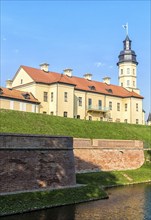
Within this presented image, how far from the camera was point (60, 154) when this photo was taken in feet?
69.1

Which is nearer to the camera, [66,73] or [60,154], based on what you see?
[60,154]

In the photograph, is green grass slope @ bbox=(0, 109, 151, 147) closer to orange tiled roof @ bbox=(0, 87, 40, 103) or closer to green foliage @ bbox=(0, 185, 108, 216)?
orange tiled roof @ bbox=(0, 87, 40, 103)

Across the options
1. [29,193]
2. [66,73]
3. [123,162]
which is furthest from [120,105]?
[29,193]

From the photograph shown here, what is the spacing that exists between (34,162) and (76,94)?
31.7 metres

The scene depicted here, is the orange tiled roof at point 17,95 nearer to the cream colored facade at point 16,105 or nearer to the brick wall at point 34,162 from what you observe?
the cream colored facade at point 16,105

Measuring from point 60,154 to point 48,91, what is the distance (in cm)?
2732

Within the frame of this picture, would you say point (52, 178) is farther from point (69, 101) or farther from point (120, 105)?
point (120, 105)

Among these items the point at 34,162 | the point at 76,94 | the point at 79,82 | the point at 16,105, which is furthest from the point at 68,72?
the point at 34,162

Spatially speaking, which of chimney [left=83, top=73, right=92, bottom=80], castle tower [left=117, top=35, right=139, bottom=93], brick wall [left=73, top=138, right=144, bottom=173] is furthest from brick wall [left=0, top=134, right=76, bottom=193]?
castle tower [left=117, top=35, right=139, bottom=93]

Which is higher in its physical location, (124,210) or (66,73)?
(66,73)

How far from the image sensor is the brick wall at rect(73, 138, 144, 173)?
2784cm

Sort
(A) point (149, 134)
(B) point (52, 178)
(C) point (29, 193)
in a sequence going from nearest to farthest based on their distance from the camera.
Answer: (C) point (29, 193) < (B) point (52, 178) < (A) point (149, 134)

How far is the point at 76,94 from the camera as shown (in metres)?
50.7

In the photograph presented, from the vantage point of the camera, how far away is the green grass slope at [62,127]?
33781 mm
